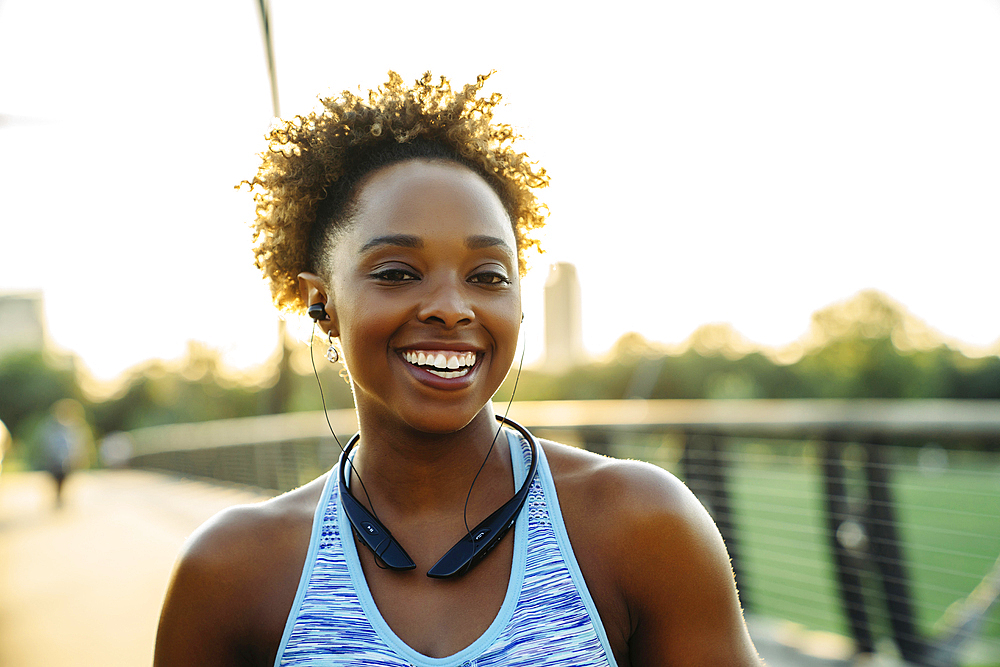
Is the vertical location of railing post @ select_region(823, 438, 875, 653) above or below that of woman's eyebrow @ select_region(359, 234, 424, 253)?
below

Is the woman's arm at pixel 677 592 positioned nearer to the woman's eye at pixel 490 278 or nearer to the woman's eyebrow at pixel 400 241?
the woman's eye at pixel 490 278

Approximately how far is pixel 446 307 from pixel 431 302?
31 mm

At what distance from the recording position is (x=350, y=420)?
328 inches

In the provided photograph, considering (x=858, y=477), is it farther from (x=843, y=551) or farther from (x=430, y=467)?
(x=430, y=467)

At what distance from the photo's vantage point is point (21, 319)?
77.1 metres

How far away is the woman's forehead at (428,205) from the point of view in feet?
4.97

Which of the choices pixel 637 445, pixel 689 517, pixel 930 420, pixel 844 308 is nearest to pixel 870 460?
pixel 930 420

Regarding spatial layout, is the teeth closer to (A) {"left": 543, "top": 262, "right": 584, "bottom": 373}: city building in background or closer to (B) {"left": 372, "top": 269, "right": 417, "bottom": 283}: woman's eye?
(B) {"left": 372, "top": 269, "right": 417, "bottom": 283}: woman's eye

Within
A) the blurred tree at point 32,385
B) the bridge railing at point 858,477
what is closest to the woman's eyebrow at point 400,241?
the bridge railing at point 858,477

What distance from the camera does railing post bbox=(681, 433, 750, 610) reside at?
14.7ft

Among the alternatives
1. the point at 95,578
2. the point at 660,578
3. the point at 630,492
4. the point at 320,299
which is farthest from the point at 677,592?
the point at 95,578

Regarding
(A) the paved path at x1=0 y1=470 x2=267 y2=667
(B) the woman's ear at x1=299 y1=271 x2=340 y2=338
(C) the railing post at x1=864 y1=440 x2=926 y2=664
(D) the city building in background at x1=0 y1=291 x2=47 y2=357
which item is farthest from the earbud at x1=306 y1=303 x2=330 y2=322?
(D) the city building in background at x1=0 y1=291 x2=47 y2=357

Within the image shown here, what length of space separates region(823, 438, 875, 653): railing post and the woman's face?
8.88 ft

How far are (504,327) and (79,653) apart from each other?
4.34m
